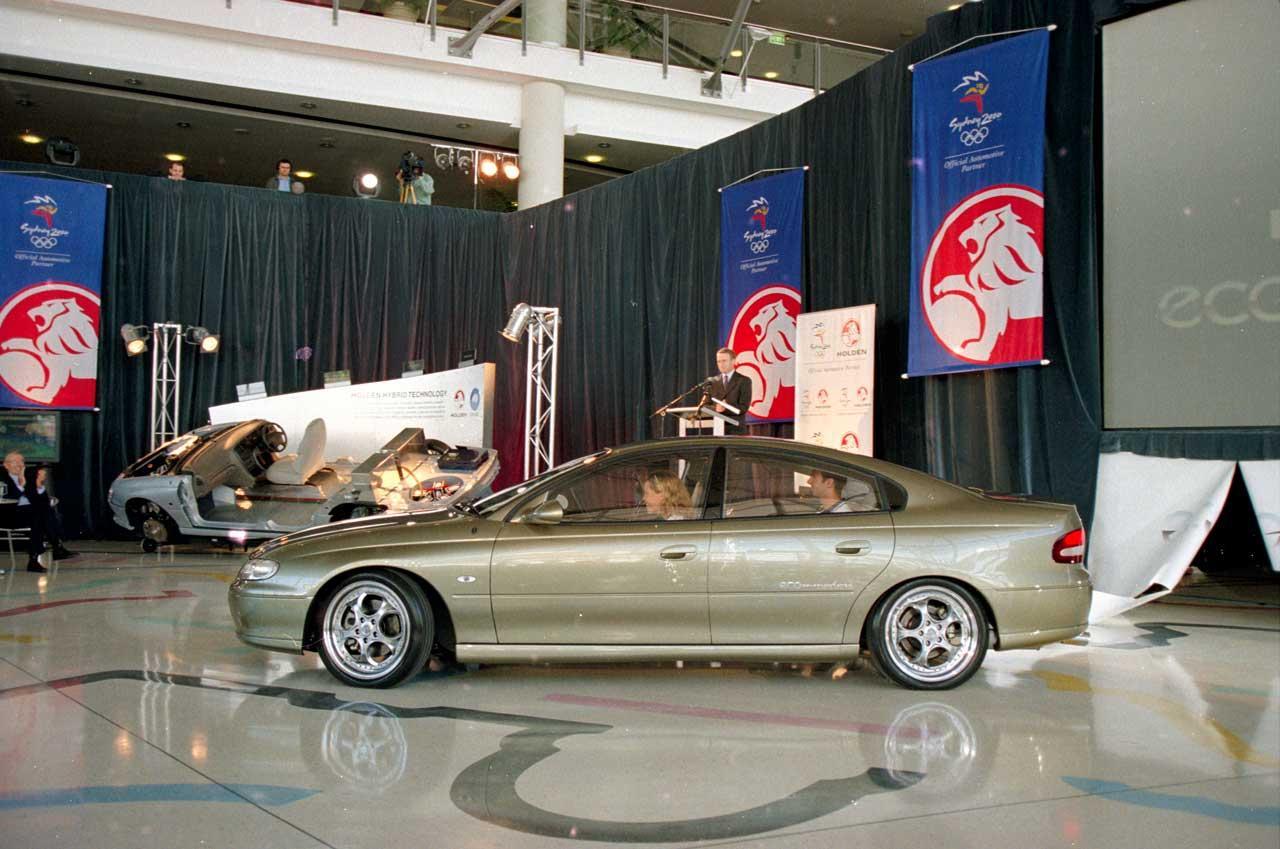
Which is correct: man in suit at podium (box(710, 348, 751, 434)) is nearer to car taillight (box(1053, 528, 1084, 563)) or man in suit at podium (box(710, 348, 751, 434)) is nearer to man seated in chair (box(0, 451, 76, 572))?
car taillight (box(1053, 528, 1084, 563))

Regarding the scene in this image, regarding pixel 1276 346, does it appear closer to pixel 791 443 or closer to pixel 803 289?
pixel 791 443

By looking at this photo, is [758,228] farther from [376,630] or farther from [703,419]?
[376,630]

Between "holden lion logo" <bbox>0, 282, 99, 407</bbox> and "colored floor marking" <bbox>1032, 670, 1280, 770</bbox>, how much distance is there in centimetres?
1247

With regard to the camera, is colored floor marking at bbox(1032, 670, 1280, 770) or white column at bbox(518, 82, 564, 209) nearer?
colored floor marking at bbox(1032, 670, 1280, 770)

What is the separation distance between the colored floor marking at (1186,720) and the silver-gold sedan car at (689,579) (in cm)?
29

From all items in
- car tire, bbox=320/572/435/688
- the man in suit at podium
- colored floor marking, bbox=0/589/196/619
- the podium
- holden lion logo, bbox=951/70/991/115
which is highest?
holden lion logo, bbox=951/70/991/115

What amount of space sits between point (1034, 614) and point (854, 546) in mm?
861

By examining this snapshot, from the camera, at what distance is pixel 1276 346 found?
630 centimetres

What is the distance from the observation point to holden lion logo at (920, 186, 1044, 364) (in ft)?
25.1

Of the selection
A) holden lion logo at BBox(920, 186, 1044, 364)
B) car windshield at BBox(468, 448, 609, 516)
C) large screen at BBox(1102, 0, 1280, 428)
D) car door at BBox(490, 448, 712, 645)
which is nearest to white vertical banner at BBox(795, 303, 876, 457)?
holden lion logo at BBox(920, 186, 1044, 364)

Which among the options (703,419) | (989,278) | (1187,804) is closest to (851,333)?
(989,278)

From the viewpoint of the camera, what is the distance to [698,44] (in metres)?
16.9

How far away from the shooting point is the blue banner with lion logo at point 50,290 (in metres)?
13.6

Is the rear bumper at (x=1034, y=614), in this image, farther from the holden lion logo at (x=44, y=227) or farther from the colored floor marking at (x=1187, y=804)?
the holden lion logo at (x=44, y=227)
